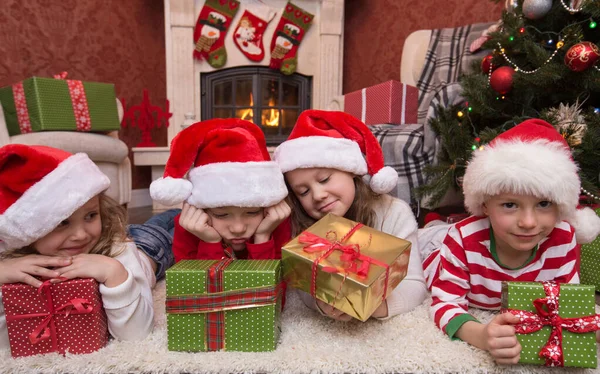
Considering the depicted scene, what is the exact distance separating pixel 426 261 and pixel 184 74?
3.10 m

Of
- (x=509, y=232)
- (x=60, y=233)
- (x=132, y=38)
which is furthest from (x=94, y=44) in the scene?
(x=509, y=232)

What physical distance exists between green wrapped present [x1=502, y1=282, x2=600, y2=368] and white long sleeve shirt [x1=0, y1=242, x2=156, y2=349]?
0.83 metres

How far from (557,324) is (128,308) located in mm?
931

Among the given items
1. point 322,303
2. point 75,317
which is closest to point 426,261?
point 322,303

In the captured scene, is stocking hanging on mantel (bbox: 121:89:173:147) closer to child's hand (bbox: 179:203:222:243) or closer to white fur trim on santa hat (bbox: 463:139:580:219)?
child's hand (bbox: 179:203:222:243)

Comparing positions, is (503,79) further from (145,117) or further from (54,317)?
(145,117)

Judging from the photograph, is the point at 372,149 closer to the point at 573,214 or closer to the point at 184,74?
the point at 573,214

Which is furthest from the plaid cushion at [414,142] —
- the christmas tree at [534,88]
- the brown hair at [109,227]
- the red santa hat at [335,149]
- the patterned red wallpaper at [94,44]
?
the patterned red wallpaper at [94,44]

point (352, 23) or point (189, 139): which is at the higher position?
point (352, 23)

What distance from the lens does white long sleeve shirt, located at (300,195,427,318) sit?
42.1 inches

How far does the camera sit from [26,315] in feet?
2.77

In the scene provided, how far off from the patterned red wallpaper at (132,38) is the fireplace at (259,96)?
0.46 meters

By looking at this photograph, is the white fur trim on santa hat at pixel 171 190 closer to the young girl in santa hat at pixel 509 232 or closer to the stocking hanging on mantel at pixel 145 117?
the young girl in santa hat at pixel 509 232

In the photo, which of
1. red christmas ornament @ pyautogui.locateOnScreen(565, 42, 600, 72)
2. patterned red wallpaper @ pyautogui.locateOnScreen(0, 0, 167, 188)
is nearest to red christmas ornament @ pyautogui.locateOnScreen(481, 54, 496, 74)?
red christmas ornament @ pyautogui.locateOnScreen(565, 42, 600, 72)
